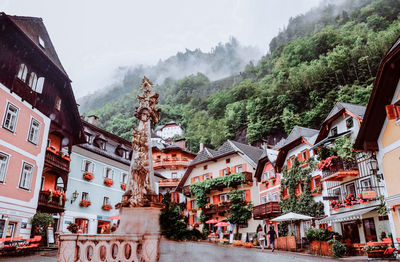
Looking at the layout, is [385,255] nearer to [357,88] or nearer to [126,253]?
[126,253]

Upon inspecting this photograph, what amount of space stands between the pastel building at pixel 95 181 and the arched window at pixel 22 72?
30.8 feet

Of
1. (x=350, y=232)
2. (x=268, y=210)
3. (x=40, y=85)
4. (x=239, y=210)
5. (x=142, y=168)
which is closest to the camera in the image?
(x=142, y=168)

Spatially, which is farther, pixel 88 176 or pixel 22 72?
pixel 88 176

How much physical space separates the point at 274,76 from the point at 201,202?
133 feet

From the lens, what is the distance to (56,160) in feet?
76.8

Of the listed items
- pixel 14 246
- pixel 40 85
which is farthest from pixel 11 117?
pixel 14 246

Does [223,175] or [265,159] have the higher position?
[265,159]

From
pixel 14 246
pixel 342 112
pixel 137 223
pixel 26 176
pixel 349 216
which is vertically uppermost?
pixel 342 112

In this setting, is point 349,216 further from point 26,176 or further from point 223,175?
point 223,175

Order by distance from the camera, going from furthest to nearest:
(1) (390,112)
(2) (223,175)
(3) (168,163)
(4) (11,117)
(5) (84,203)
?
(3) (168,163) → (2) (223,175) → (5) (84,203) → (4) (11,117) → (1) (390,112)

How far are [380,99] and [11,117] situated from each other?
20.1 meters

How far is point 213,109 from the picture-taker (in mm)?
86938

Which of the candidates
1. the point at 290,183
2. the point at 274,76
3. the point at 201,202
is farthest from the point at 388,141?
the point at 274,76

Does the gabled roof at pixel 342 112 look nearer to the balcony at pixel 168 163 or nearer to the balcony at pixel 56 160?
the balcony at pixel 56 160
